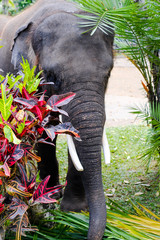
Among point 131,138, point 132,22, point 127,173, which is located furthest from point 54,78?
point 131,138

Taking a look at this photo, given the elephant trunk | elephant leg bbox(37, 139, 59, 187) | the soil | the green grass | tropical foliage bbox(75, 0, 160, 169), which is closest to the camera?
the elephant trunk

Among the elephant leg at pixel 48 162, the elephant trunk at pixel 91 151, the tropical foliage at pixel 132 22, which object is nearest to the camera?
the elephant trunk at pixel 91 151

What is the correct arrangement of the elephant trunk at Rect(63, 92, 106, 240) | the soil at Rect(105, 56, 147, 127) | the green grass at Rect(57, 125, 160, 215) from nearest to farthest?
the elephant trunk at Rect(63, 92, 106, 240), the green grass at Rect(57, 125, 160, 215), the soil at Rect(105, 56, 147, 127)

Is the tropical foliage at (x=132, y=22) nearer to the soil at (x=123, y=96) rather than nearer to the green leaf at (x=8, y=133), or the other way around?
the soil at (x=123, y=96)

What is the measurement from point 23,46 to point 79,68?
775mm

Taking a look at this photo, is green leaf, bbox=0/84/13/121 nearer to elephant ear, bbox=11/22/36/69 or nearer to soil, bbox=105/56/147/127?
elephant ear, bbox=11/22/36/69

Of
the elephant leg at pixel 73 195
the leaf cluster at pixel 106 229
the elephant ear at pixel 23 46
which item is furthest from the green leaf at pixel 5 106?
the elephant leg at pixel 73 195

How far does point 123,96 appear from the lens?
12.8 m

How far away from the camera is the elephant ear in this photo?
125 inches

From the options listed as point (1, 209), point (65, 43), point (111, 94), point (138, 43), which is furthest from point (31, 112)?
point (111, 94)

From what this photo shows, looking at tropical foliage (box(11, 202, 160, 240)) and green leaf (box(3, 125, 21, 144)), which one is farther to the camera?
tropical foliage (box(11, 202, 160, 240))

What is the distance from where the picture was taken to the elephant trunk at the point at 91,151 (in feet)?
8.13

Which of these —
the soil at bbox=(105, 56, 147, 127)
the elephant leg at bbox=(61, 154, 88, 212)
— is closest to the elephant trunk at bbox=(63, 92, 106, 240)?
the elephant leg at bbox=(61, 154, 88, 212)

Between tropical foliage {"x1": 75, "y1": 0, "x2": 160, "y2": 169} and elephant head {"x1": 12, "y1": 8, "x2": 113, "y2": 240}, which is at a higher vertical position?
tropical foliage {"x1": 75, "y1": 0, "x2": 160, "y2": 169}
